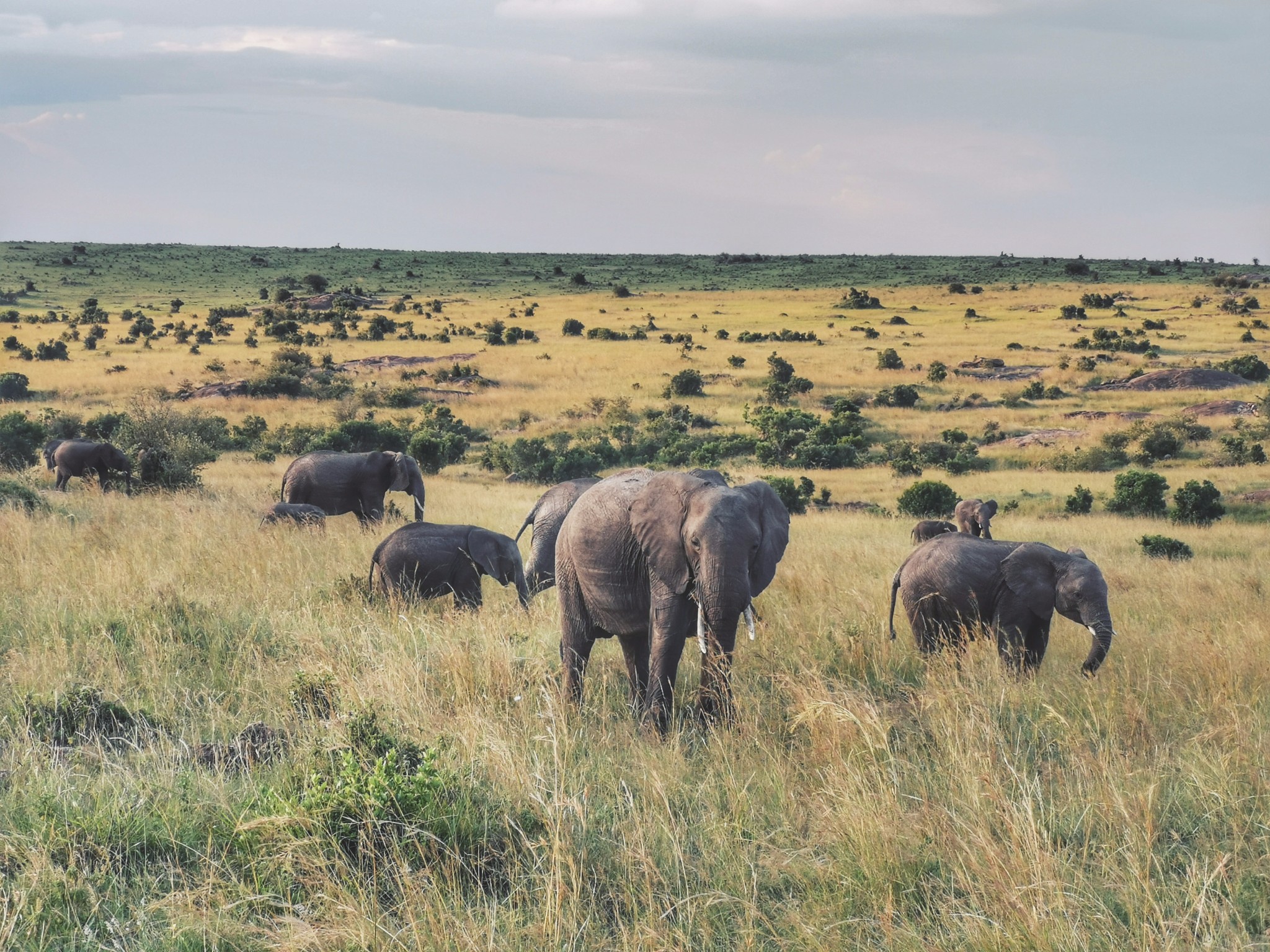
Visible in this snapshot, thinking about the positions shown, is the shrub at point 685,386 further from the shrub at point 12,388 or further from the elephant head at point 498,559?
the elephant head at point 498,559

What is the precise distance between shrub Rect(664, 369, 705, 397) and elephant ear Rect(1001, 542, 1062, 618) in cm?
3482

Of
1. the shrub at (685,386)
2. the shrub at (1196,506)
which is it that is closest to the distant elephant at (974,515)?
the shrub at (1196,506)

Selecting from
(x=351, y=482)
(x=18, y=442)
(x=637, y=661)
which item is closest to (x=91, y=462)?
(x=18, y=442)

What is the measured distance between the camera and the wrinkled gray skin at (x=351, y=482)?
17.5 meters

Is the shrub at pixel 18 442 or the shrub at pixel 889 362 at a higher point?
the shrub at pixel 889 362

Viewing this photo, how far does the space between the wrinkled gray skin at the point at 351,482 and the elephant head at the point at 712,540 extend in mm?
10482

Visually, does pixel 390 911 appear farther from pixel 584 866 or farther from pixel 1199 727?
pixel 1199 727

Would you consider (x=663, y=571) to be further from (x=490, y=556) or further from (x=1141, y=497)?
(x=1141, y=497)

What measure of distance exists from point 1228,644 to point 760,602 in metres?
4.40

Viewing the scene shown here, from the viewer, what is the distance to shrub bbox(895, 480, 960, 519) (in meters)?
24.9

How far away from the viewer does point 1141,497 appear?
2581 cm

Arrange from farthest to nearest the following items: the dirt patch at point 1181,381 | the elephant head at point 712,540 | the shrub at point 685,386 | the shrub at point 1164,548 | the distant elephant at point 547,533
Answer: the dirt patch at point 1181,381 → the shrub at point 685,386 → the shrub at point 1164,548 → the distant elephant at point 547,533 → the elephant head at point 712,540

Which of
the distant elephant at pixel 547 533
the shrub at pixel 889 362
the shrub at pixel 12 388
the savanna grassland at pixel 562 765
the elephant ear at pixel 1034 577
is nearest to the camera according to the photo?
the savanna grassland at pixel 562 765

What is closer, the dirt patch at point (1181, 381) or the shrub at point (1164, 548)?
the shrub at point (1164, 548)
